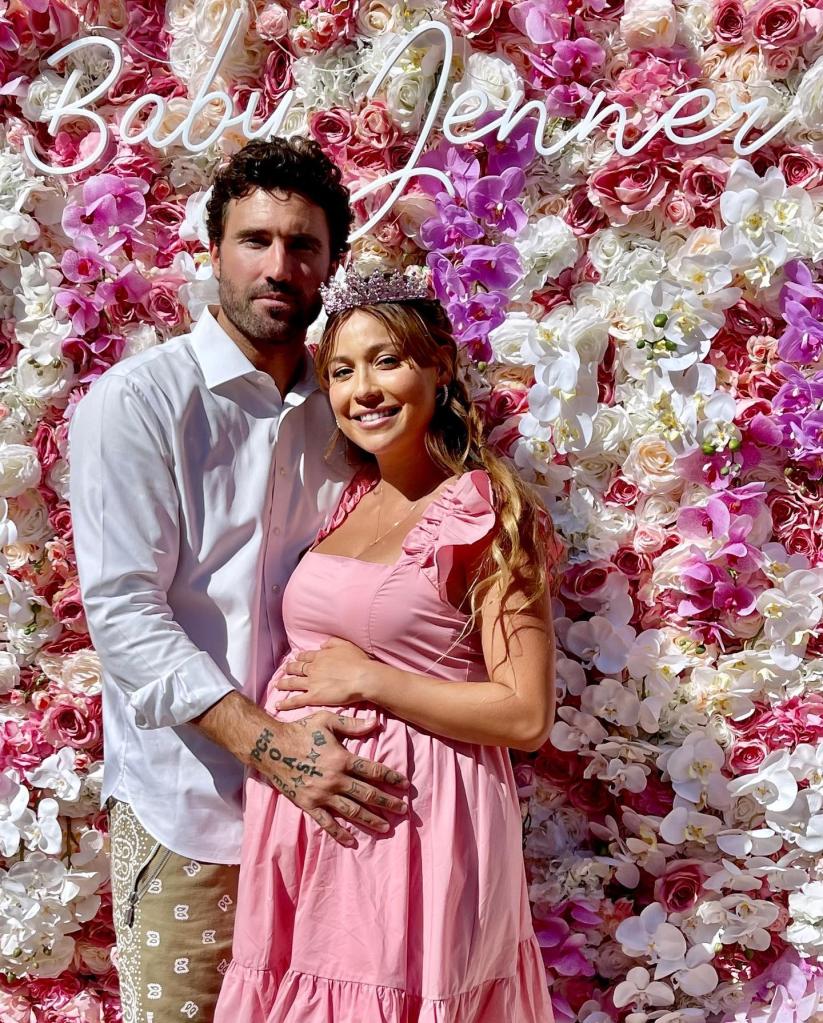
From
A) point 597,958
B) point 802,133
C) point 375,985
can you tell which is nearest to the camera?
point 375,985

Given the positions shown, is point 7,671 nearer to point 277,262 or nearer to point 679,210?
point 277,262

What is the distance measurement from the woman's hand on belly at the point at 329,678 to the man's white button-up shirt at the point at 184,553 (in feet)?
0.45

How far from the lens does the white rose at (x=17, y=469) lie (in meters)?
2.80

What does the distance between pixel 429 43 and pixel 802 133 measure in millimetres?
944

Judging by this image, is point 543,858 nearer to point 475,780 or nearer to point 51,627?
point 475,780

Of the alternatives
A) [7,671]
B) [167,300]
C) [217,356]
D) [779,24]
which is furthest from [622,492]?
[7,671]

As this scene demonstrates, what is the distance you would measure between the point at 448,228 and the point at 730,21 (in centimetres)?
84

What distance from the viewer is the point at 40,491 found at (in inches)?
114

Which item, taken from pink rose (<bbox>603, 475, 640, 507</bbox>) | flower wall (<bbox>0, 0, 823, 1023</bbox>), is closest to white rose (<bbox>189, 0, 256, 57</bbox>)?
flower wall (<bbox>0, 0, 823, 1023</bbox>)

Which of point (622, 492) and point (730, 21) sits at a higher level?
point (730, 21)

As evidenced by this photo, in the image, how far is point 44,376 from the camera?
2.83m

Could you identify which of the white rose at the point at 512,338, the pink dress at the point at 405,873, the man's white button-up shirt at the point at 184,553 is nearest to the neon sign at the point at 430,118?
the white rose at the point at 512,338

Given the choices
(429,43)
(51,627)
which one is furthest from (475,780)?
(429,43)

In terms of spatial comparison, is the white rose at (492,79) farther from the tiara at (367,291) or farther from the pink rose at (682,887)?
the pink rose at (682,887)
